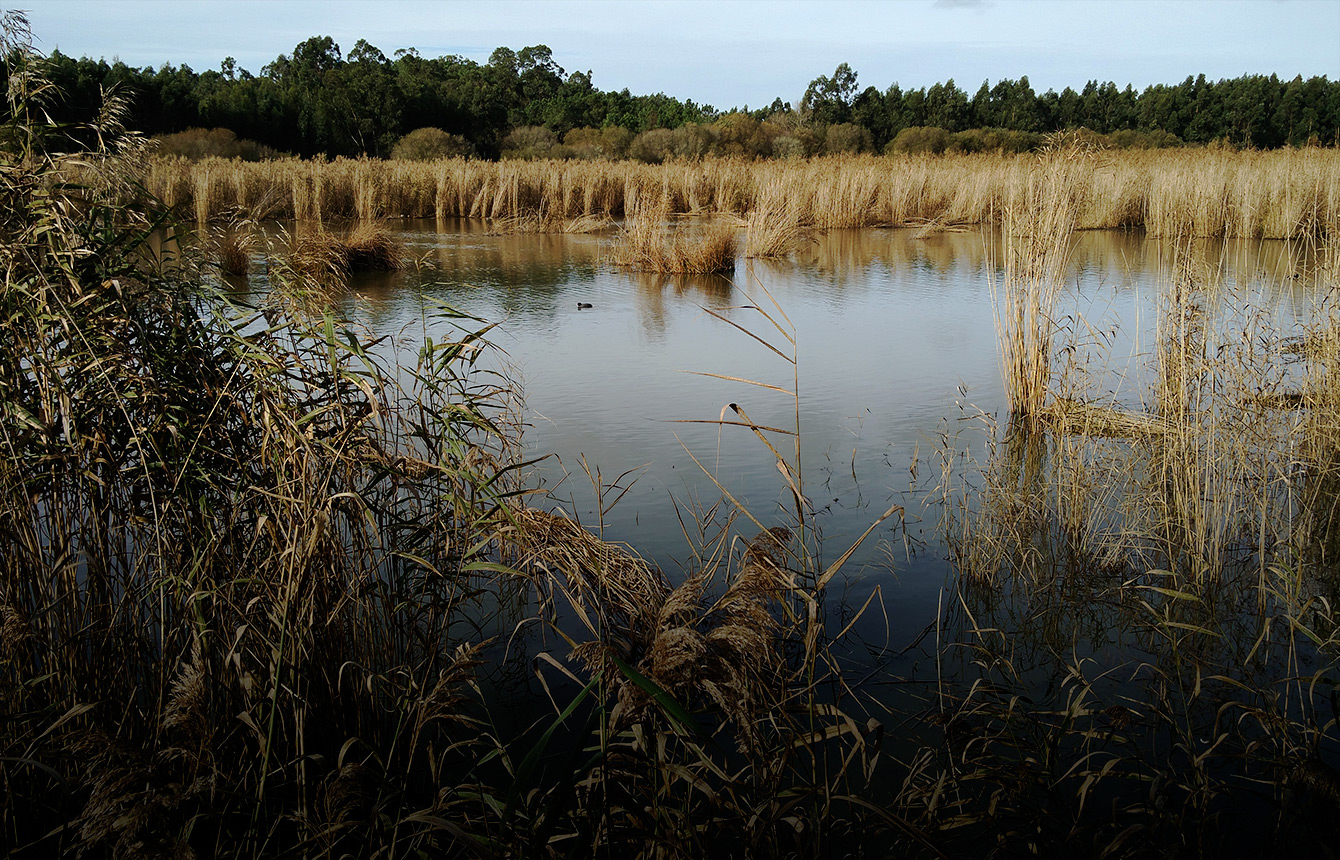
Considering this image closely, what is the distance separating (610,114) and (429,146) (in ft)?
48.7

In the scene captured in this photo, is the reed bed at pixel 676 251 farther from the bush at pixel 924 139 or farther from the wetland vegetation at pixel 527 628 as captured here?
the bush at pixel 924 139

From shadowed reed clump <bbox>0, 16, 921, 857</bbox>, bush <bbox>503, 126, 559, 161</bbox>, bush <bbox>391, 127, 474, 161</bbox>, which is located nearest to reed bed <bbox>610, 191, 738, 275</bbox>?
shadowed reed clump <bbox>0, 16, 921, 857</bbox>

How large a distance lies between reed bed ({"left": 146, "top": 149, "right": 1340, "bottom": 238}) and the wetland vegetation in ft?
33.0

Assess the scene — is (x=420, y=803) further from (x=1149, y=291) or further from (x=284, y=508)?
(x=1149, y=291)

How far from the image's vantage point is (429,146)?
26297mm

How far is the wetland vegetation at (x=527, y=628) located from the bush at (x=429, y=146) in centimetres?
2311

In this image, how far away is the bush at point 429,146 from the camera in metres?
25.5

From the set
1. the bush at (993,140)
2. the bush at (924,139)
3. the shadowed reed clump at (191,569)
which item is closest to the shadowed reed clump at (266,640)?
the shadowed reed clump at (191,569)

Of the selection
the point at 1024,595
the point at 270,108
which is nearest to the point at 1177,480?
the point at 1024,595

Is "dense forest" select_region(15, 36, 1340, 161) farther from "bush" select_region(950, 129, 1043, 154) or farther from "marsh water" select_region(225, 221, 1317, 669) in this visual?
"marsh water" select_region(225, 221, 1317, 669)

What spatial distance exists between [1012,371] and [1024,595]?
225 centimetres

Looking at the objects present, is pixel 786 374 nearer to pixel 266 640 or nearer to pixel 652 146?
pixel 266 640

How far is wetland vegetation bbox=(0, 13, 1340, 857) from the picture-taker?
1854mm

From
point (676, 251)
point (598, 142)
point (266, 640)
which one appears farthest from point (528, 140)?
point (266, 640)
